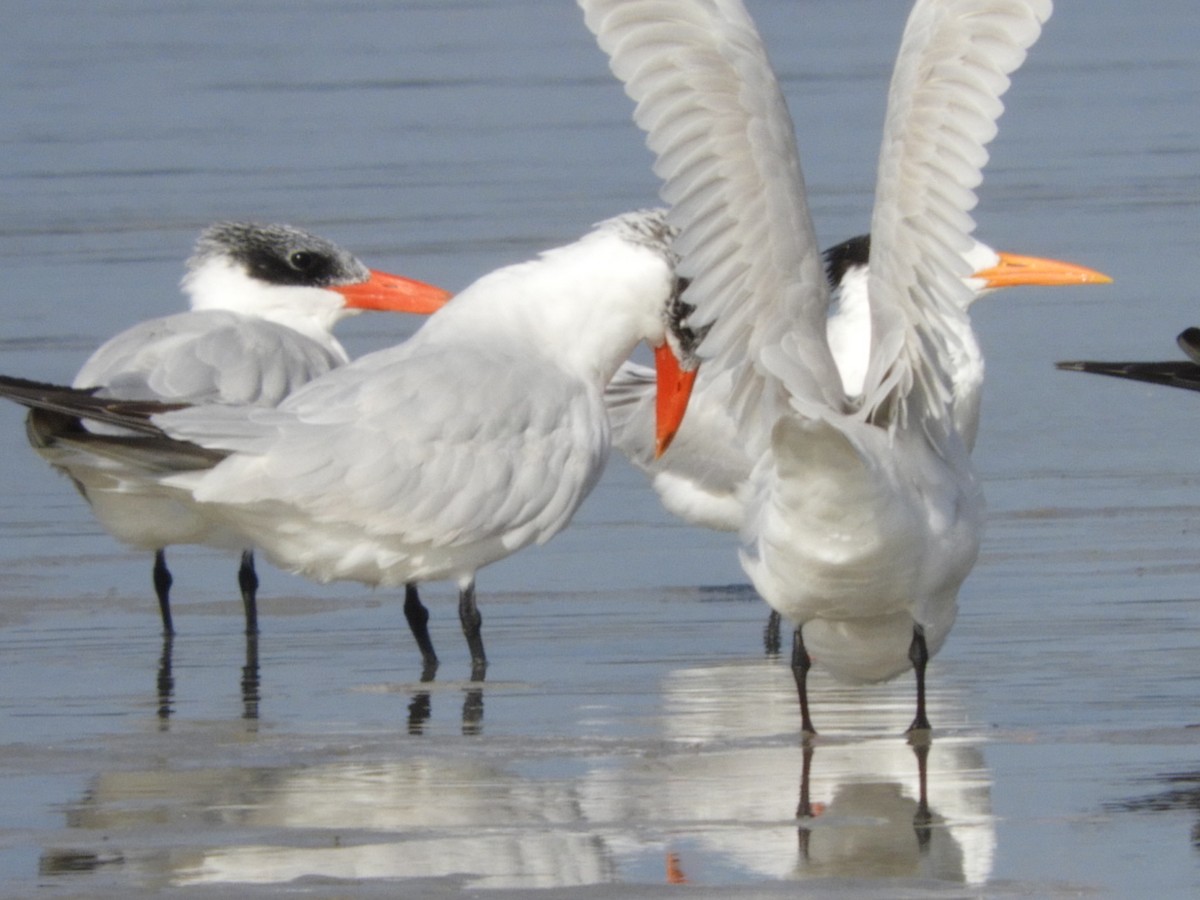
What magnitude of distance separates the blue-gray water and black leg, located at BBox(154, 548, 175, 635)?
85mm

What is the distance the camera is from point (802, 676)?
20.0 feet

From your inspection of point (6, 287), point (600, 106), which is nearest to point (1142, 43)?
point (600, 106)

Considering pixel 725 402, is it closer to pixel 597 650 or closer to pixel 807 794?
pixel 597 650

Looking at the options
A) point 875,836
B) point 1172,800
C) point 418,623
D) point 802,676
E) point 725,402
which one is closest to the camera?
point 875,836

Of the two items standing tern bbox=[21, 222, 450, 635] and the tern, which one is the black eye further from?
the tern

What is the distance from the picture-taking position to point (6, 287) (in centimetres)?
1224

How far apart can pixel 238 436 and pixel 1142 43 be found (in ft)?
41.9

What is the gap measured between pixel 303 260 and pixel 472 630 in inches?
97.9

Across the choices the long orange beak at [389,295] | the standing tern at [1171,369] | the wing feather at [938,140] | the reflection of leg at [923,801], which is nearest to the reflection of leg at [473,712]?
the reflection of leg at [923,801]

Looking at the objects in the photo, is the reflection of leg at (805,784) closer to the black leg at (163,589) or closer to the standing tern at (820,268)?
the standing tern at (820,268)

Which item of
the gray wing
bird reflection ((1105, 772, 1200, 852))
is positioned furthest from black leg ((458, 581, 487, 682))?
bird reflection ((1105, 772, 1200, 852))

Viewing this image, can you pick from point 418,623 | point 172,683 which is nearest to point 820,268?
point 418,623

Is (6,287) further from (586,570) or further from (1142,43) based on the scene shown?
(1142,43)

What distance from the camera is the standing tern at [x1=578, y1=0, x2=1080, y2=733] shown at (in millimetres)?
5109
